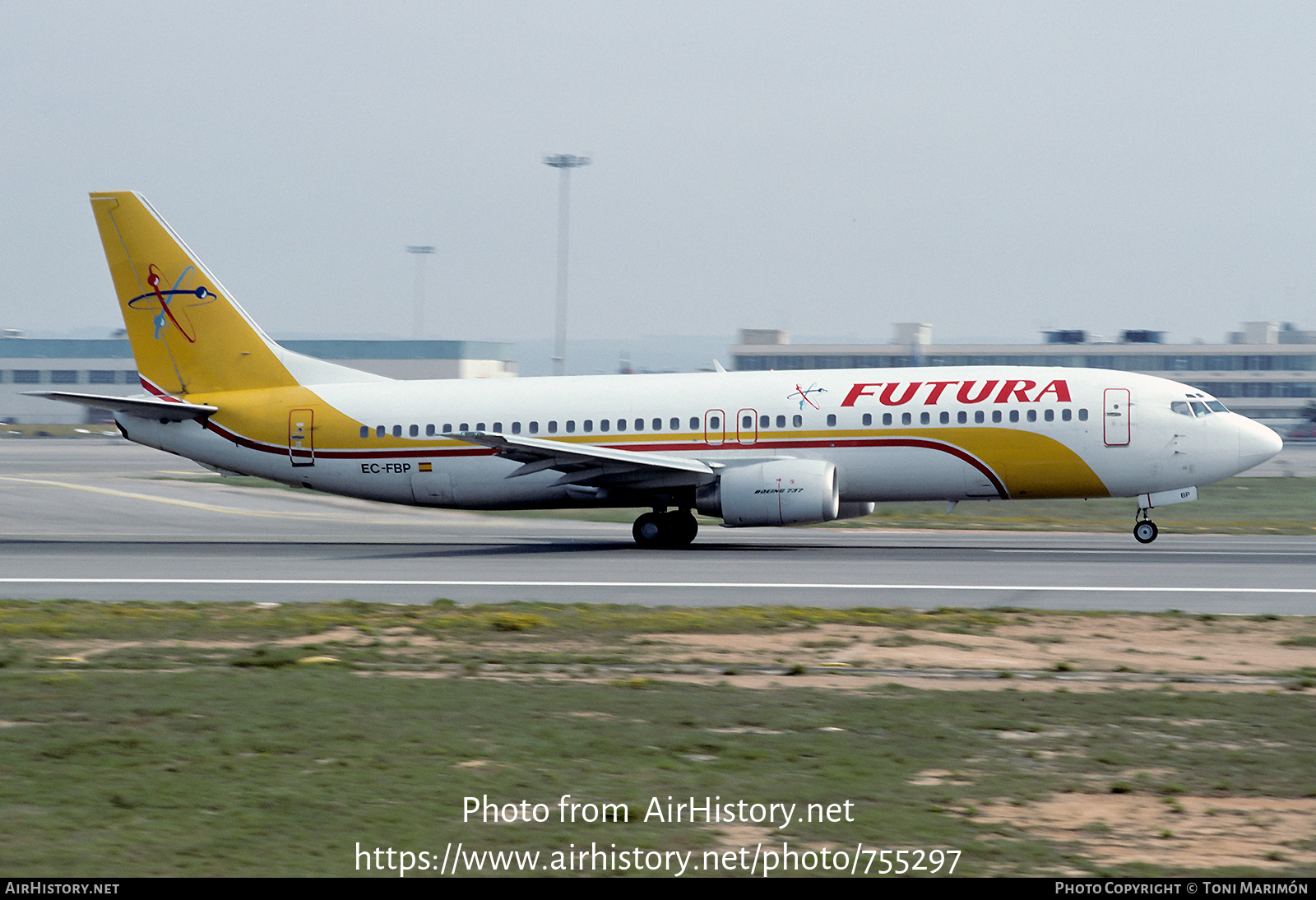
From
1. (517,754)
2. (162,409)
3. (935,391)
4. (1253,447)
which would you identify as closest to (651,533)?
(935,391)

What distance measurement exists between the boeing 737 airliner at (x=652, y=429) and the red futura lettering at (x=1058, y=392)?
1.4 inches

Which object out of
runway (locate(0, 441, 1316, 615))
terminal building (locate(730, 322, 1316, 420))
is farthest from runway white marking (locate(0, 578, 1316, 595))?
terminal building (locate(730, 322, 1316, 420))

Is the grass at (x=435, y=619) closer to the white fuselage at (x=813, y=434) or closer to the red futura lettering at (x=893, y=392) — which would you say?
the white fuselage at (x=813, y=434)

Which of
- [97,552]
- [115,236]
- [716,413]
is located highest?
[115,236]

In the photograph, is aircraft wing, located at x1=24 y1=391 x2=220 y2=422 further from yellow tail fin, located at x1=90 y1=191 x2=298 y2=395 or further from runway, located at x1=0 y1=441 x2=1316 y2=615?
runway, located at x1=0 y1=441 x2=1316 y2=615

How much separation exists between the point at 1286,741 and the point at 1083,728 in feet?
5.12

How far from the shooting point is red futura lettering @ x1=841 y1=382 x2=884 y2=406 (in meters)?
27.1

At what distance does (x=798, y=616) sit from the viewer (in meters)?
16.9

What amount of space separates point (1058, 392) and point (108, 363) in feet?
404

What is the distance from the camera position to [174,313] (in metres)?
29.7

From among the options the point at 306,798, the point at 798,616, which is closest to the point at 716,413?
the point at 798,616

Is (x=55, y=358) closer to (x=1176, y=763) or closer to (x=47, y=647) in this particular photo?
(x=47, y=647)

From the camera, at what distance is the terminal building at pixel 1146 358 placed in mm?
137500

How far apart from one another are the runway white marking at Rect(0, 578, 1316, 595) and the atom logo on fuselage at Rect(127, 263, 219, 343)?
30.7ft
